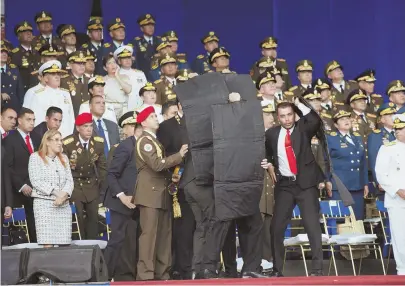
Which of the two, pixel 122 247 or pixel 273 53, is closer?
pixel 122 247

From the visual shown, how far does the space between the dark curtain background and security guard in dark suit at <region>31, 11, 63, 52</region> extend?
1015 millimetres

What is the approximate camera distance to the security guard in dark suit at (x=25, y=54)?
1531cm

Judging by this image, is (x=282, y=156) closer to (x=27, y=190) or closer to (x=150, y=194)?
(x=150, y=194)

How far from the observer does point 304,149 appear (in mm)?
11070

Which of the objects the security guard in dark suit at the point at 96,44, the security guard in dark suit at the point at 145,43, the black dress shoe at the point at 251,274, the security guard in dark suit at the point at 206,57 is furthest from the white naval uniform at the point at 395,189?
the security guard in dark suit at the point at 145,43

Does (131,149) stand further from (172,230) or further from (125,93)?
(125,93)

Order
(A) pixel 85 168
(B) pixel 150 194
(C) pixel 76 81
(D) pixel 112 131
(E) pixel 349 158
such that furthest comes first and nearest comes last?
(C) pixel 76 81, (E) pixel 349 158, (D) pixel 112 131, (A) pixel 85 168, (B) pixel 150 194

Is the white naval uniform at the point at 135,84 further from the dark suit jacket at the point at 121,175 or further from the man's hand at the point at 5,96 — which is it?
the dark suit jacket at the point at 121,175

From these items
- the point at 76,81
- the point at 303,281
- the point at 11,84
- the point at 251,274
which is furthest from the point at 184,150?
the point at 11,84

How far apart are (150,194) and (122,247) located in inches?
26.4

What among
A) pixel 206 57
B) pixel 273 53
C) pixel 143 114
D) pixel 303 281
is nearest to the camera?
pixel 303 281

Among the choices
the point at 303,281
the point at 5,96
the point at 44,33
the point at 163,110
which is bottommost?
the point at 303,281

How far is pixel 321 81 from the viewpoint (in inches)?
609

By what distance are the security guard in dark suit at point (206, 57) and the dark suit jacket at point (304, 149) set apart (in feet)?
18.5
